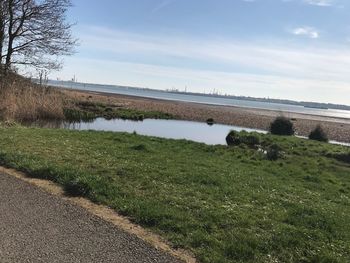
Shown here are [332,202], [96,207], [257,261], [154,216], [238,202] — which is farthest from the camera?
[332,202]

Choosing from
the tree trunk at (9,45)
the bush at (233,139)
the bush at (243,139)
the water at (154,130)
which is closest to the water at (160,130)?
the water at (154,130)

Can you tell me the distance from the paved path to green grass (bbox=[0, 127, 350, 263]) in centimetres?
65

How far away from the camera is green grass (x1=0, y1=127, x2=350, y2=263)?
6.29 m

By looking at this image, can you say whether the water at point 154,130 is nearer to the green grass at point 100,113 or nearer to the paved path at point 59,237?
the green grass at point 100,113

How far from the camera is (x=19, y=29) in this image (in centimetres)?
2727

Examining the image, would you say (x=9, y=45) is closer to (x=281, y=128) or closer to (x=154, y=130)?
(x=154, y=130)

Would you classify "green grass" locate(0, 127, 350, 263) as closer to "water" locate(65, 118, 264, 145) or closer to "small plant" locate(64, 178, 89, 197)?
"small plant" locate(64, 178, 89, 197)

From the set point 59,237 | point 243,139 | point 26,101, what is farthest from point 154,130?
point 59,237

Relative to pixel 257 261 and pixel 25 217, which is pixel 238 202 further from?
pixel 25 217

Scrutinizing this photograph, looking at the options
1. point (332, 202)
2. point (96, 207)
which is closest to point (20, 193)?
point (96, 207)

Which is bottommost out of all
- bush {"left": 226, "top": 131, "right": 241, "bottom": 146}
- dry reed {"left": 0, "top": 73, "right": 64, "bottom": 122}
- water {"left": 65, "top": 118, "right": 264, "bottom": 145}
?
water {"left": 65, "top": 118, "right": 264, "bottom": 145}

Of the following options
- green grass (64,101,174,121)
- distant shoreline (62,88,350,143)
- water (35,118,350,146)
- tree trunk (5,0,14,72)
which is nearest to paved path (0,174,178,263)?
water (35,118,350,146)

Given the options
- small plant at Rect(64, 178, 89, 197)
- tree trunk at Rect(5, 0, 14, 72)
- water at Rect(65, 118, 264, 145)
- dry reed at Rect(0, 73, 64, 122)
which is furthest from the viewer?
water at Rect(65, 118, 264, 145)

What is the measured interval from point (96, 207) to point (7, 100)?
1751 centimetres
